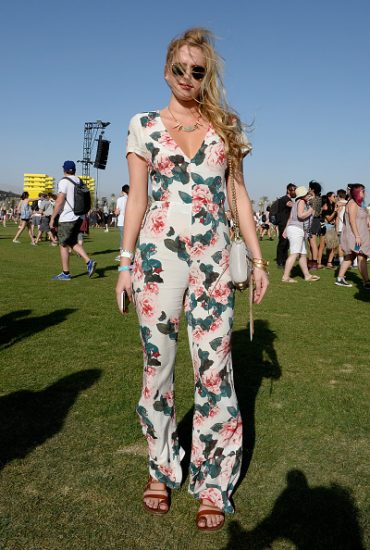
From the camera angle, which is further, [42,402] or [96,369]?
[96,369]

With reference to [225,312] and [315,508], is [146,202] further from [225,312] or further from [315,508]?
[315,508]

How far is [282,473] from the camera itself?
9.43 feet

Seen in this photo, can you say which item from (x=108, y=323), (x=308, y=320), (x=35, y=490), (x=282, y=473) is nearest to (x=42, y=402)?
A: (x=35, y=490)

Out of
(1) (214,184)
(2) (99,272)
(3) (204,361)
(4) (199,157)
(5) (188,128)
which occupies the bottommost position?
(2) (99,272)

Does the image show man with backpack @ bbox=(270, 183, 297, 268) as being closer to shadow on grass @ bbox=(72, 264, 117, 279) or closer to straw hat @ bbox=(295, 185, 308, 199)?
straw hat @ bbox=(295, 185, 308, 199)

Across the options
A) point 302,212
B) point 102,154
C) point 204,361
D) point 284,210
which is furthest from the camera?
point 102,154

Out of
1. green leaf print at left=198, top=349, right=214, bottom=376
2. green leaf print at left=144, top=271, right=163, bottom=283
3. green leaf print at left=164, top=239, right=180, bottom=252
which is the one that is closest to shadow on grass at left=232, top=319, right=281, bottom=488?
green leaf print at left=198, top=349, right=214, bottom=376

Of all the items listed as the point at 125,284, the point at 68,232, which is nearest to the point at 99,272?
the point at 68,232

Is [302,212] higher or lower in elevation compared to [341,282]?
higher

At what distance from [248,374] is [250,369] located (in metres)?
0.15

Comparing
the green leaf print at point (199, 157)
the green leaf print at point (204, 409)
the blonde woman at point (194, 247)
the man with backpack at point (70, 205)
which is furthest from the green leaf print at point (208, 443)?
the man with backpack at point (70, 205)

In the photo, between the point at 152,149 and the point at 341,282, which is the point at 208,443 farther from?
the point at 341,282

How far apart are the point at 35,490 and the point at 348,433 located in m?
2.03

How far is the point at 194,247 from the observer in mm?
2354
